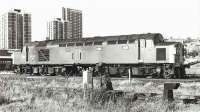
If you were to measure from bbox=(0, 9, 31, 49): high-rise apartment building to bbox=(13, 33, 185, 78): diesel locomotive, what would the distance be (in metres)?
58.6

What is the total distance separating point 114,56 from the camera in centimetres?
2431

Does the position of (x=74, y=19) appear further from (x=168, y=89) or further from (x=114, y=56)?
(x=168, y=89)

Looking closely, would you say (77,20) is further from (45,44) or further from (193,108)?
(193,108)

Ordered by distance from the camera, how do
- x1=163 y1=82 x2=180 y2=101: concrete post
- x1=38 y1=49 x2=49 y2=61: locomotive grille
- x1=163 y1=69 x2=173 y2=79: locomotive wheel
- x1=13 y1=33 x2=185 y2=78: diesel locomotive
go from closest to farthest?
x1=163 y1=82 x2=180 y2=101: concrete post, x1=163 y1=69 x2=173 y2=79: locomotive wheel, x1=13 y1=33 x2=185 y2=78: diesel locomotive, x1=38 y1=49 x2=49 y2=61: locomotive grille

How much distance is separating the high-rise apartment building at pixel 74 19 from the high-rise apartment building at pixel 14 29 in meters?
31.2

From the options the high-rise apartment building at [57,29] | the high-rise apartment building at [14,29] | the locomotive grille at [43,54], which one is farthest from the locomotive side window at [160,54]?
the high-rise apartment building at [57,29]

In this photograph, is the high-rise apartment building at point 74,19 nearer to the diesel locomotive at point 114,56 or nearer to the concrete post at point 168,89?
the diesel locomotive at point 114,56

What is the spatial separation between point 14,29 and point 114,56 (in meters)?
70.8

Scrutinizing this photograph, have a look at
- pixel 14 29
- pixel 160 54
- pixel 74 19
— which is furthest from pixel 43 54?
pixel 74 19

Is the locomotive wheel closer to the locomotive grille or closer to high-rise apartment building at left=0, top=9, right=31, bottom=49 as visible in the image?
the locomotive grille

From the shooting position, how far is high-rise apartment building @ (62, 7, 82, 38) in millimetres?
123562

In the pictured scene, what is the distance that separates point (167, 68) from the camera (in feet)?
71.5

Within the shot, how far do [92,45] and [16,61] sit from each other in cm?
1056

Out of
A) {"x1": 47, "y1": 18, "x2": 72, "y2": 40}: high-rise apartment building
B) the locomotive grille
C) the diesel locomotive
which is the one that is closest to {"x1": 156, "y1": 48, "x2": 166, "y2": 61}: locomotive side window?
the diesel locomotive
